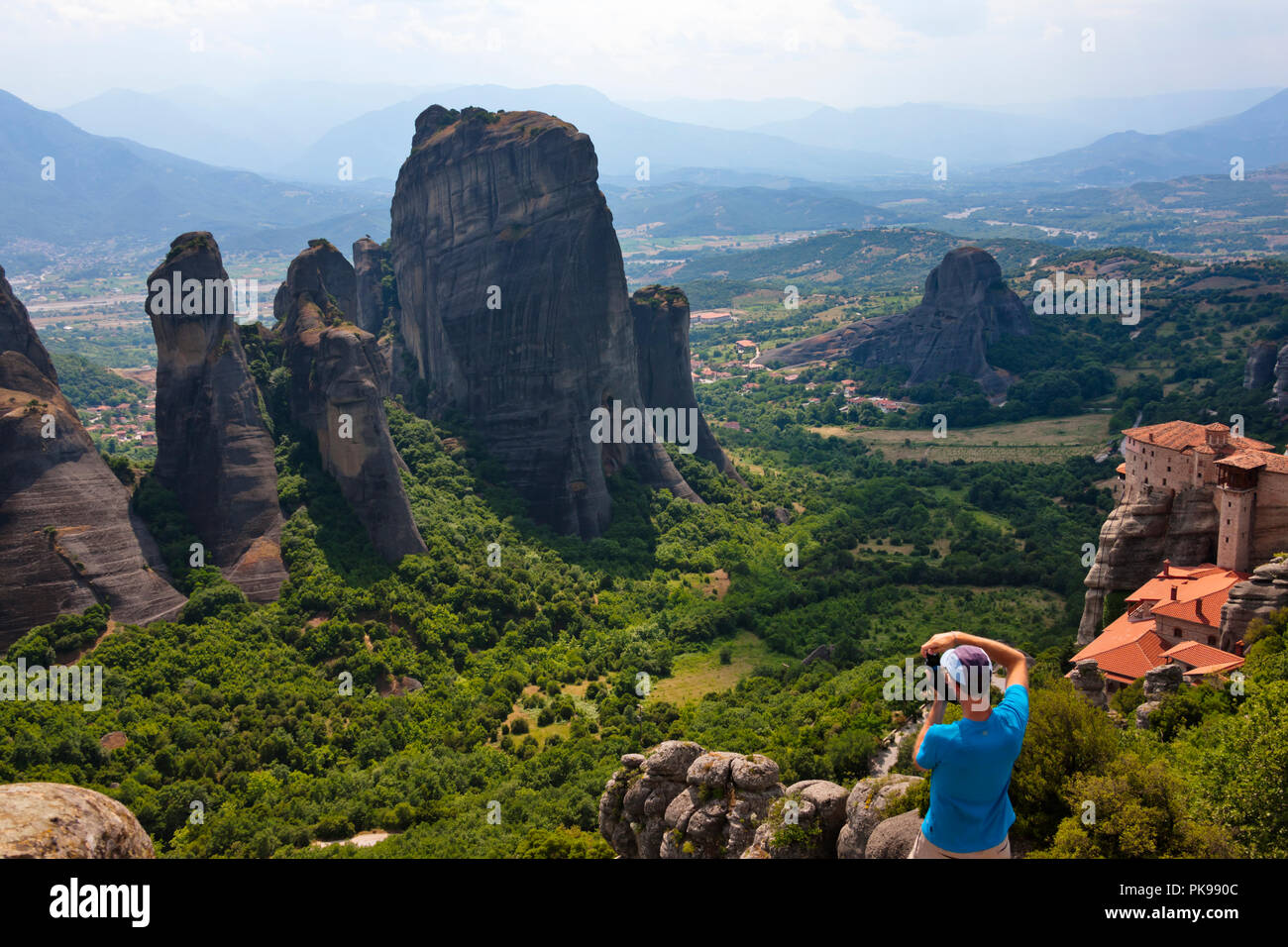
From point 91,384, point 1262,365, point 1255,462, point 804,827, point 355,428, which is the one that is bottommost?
point 804,827

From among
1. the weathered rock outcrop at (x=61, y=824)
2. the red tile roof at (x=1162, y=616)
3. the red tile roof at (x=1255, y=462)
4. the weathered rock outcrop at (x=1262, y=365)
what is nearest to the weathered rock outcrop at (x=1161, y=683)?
the red tile roof at (x=1162, y=616)

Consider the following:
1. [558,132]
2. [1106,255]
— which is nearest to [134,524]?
[558,132]

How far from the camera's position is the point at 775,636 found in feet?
149

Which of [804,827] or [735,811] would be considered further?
[735,811]

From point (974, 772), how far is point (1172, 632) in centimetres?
2701

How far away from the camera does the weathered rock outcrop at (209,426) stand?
38156mm

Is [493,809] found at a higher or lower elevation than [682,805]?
lower

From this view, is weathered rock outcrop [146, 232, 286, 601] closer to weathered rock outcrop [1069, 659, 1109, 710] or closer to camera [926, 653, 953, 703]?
weathered rock outcrop [1069, 659, 1109, 710]

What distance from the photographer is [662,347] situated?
64750 mm

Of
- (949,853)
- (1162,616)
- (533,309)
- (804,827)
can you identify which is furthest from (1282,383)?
(949,853)

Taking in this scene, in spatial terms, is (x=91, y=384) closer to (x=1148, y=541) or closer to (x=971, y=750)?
(x=1148, y=541)

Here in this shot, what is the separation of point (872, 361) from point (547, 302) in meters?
70.8

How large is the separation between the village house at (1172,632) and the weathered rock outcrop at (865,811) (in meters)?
15.5
